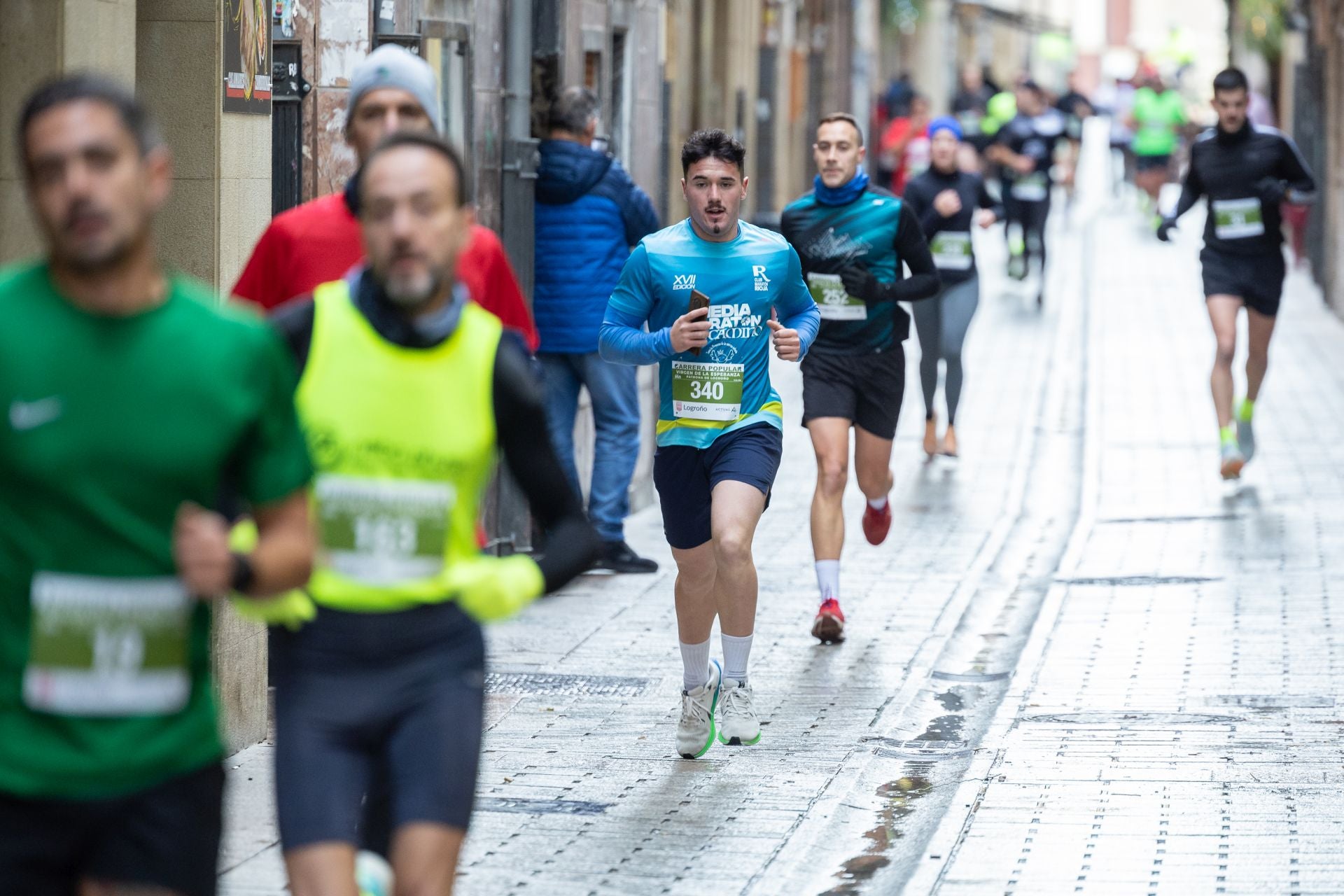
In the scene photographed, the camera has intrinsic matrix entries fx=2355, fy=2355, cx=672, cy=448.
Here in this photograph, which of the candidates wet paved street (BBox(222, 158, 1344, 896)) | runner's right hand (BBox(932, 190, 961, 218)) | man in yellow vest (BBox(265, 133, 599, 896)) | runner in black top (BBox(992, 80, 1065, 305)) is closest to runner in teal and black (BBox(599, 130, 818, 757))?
→ wet paved street (BBox(222, 158, 1344, 896))

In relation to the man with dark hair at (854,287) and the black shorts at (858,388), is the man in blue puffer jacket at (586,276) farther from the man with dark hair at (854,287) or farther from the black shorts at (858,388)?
the black shorts at (858,388)

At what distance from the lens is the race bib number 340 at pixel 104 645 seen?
3342mm

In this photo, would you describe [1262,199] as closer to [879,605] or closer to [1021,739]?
[879,605]

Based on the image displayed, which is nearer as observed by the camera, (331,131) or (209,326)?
(209,326)

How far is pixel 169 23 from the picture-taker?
23.3 feet

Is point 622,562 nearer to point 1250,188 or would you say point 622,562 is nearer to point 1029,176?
point 1250,188

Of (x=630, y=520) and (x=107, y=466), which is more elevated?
(x=107, y=466)

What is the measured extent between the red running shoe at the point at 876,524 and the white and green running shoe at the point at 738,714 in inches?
123

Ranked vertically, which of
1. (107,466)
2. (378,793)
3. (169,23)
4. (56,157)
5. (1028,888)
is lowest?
(1028,888)

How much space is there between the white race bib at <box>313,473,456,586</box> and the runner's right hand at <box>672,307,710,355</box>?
3.14m

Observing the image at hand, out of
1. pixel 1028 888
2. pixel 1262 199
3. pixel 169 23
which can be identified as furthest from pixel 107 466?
pixel 1262 199

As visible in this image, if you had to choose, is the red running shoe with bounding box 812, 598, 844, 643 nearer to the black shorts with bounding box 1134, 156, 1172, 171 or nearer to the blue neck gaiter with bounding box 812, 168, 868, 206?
the blue neck gaiter with bounding box 812, 168, 868, 206

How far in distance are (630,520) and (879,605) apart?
9.79 ft

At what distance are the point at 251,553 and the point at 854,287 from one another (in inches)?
265
